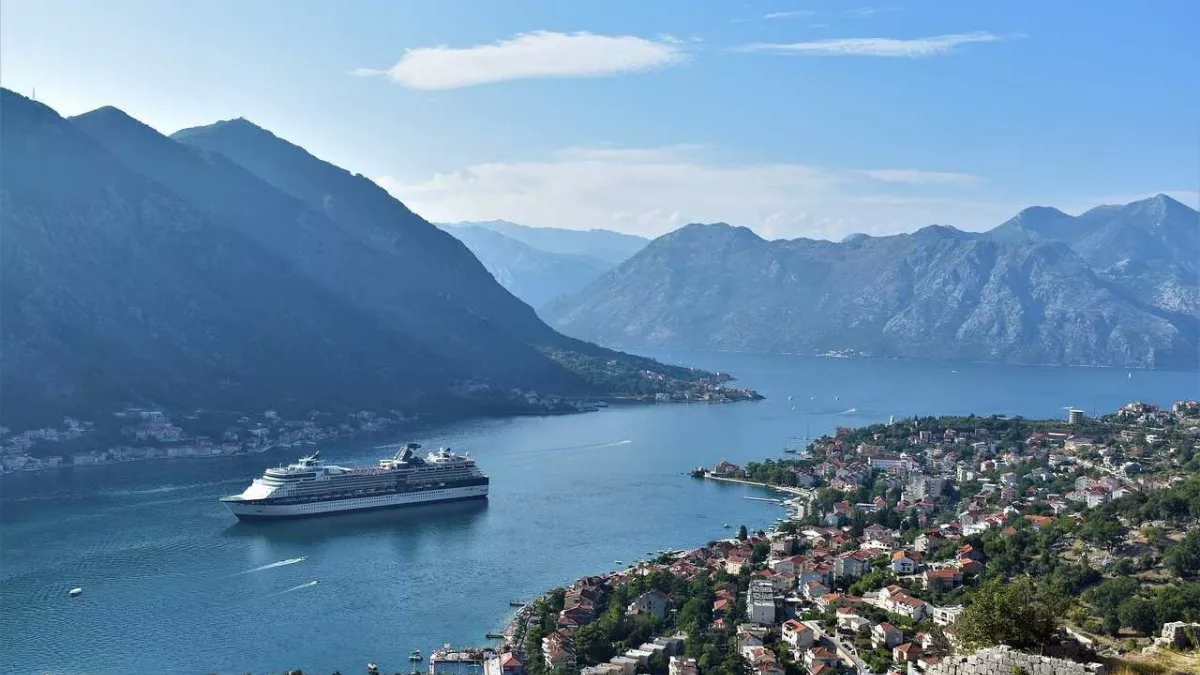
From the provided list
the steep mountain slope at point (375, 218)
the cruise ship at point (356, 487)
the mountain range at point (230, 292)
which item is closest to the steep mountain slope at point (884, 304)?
the steep mountain slope at point (375, 218)

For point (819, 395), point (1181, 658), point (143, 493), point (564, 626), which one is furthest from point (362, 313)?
point (1181, 658)

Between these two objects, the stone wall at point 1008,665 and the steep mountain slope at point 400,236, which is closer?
the stone wall at point 1008,665

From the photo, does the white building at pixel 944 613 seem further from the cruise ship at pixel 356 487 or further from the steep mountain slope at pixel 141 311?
the steep mountain slope at pixel 141 311

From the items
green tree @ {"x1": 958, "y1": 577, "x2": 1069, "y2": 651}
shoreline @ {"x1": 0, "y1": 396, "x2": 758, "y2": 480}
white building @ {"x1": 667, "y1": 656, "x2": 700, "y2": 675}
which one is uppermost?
green tree @ {"x1": 958, "y1": 577, "x2": 1069, "y2": 651}

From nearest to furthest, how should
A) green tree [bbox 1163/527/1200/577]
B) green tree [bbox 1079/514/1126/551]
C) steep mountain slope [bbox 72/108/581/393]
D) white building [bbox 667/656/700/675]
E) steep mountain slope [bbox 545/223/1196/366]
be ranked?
white building [bbox 667/656/700/675], green tree [bbox 1163/527/1200/577], green tree [bbox 1079/514/1126/551], steep mountain slope [bbox 72/108/581/393], steep mountain slope [bbox 545/223/1196/366]

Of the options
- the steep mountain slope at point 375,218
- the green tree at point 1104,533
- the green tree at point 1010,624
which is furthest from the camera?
the steep mountain slope at point 375,218

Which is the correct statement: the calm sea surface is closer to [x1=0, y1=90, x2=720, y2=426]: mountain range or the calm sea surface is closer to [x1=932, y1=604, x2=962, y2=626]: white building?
[x1=932, y1=604, x2=962, y2=626]: white building

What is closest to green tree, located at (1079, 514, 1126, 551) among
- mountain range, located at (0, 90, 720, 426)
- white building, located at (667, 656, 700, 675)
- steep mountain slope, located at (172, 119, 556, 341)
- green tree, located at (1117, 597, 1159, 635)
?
green tree, located at (1117, 597, 1159, 635)
